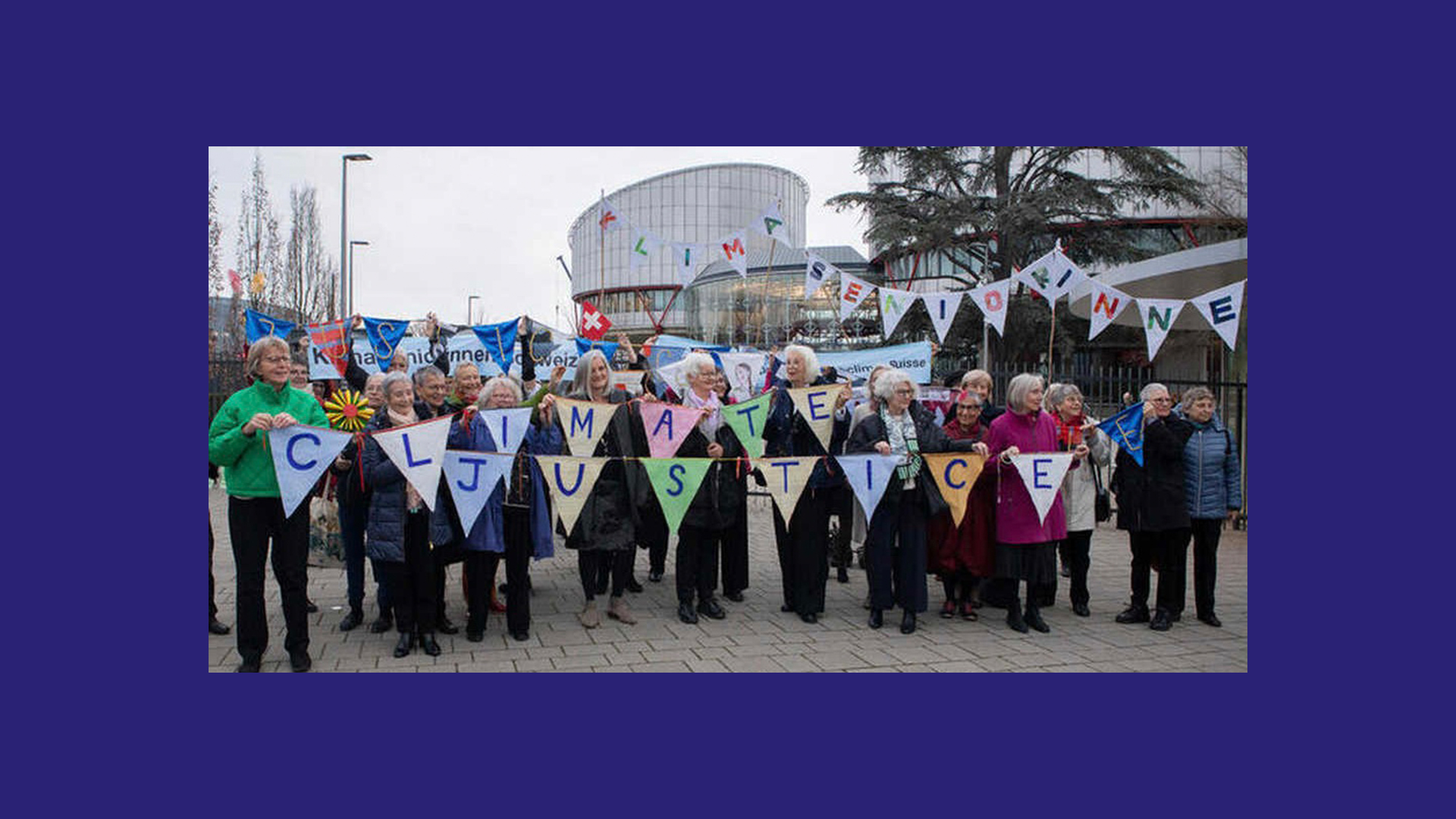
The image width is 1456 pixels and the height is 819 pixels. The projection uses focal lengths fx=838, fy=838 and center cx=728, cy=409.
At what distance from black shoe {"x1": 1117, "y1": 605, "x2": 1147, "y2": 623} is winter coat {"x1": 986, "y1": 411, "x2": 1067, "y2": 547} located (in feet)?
2.77

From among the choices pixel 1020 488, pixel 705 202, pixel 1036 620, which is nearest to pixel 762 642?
pixel 1036 620

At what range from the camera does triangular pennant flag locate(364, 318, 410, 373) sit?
9914 mm

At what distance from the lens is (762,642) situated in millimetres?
5699

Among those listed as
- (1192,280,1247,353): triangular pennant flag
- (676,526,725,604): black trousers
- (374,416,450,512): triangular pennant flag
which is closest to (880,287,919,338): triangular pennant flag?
(1192,280,1247,353): triangular pennant flag

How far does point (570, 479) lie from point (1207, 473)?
4.54 metres

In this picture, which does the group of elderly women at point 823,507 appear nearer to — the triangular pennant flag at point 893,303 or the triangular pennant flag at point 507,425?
the triangular pennant flag at point 507,425

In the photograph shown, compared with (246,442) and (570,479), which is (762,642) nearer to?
(570,479)

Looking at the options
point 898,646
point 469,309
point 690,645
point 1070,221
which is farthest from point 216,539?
point 469,309

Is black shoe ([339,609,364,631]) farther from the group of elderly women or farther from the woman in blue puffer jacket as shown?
the woman in blue puffer jacket

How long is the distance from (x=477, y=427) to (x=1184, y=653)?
487cm

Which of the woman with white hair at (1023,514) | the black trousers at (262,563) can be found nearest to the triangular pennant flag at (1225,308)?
the woman with white hair at (1023,514)

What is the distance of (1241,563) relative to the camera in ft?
28.3

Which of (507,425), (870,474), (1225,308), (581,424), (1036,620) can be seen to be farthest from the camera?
(1225,308)

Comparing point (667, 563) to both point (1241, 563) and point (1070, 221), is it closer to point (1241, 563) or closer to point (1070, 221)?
point (1241, 563)
